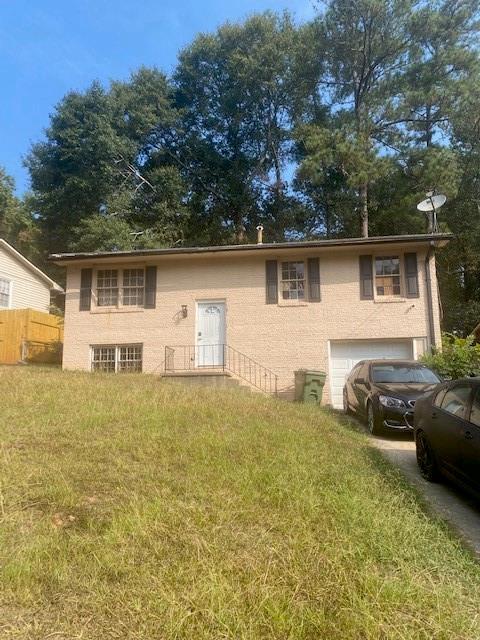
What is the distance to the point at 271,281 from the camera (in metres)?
14.9

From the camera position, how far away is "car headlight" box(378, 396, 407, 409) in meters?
8.33

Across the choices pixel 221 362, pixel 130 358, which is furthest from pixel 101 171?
pixel 221 362

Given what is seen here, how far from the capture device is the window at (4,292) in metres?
21.5

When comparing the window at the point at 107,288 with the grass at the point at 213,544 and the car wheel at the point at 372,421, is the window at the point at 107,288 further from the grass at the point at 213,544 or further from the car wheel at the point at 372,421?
the grass at the point at 213,544

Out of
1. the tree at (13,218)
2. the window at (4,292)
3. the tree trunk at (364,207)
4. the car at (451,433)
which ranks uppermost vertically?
the tree at (13,218)

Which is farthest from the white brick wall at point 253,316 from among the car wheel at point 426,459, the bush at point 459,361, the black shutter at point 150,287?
the car wheel at point 426,459

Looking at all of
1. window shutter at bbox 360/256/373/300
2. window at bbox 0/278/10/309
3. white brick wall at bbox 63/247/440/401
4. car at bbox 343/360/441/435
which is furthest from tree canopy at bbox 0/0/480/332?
car at bbox 343/360/441/435

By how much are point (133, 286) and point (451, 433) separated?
483 inches

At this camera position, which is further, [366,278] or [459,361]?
[366,278]

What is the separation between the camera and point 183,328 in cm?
1495

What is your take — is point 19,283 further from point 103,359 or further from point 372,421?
point 372,421

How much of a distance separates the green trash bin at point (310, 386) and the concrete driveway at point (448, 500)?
511 cm

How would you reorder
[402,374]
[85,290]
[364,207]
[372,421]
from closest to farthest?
[372,421], [402,374], [85,290], [364,207]

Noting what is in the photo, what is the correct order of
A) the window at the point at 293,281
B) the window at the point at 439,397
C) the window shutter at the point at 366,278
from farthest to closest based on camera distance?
the window at the point at 293,281 → the window shutter at the point at 366,278 → the window at the point at 439,397
